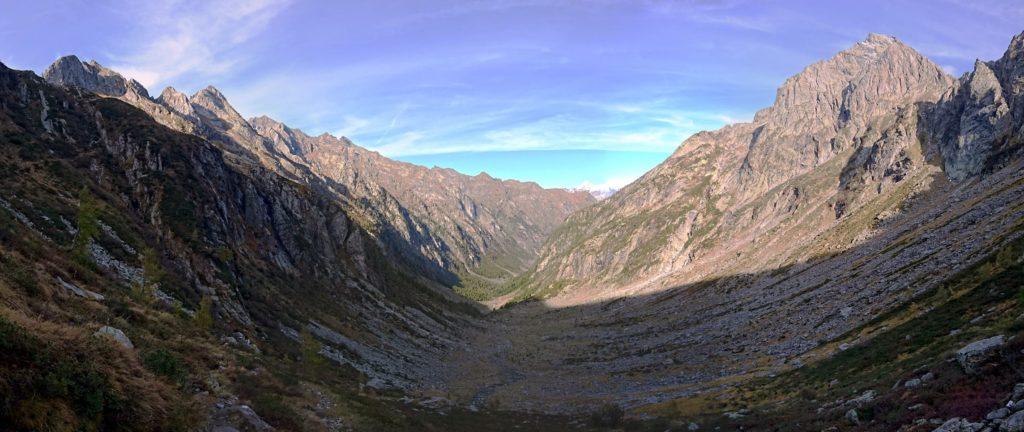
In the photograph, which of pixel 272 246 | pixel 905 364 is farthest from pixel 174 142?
pixel 905 364

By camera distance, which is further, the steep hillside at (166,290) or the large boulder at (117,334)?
the large boulder at (117,334)

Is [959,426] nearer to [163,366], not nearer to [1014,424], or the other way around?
[1014,424]

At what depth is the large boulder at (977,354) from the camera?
16.9 metres

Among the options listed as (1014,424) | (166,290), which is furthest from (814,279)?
(166,290)

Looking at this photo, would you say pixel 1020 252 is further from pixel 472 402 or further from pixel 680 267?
pixel 680 267

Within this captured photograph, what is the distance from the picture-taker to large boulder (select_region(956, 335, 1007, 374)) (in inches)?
666

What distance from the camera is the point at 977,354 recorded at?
17.4 metres

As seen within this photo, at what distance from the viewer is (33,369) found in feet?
37.0

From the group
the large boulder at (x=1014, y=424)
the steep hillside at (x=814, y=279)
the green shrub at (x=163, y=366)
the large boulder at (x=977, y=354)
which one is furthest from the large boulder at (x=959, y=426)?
the green shrub at (x=163, y=366)

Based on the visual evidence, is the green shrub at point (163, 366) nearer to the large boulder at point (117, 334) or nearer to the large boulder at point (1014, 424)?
the large boulder at point (117, 334)

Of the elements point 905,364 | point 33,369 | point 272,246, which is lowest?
point 905,364

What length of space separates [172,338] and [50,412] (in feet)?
49.3

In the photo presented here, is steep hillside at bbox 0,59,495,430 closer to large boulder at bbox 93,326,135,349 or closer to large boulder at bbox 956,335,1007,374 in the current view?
large boulder at bbox 93,326,135,349

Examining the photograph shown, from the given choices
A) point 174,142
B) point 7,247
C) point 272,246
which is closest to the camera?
point 7,247
